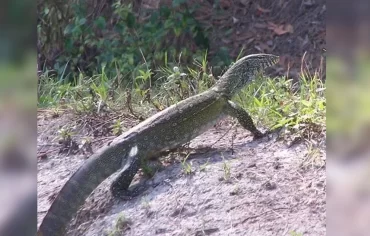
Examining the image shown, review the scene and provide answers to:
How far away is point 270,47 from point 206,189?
109 cm

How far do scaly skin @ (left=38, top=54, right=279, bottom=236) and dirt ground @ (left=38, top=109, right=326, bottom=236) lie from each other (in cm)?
5

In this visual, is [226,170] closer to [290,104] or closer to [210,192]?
[210,192]

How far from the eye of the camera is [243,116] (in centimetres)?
317

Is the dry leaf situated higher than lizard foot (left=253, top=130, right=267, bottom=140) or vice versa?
the dry leaf

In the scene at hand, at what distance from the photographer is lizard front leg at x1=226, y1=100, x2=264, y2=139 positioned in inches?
121

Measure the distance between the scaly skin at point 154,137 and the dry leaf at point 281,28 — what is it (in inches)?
7.6

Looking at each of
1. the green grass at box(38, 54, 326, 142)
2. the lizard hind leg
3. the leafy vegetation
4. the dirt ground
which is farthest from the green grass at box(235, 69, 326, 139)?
the lizard hind leg

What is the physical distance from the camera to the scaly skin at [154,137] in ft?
8.87

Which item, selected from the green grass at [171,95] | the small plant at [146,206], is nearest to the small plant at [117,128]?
the green grass at [171,95]

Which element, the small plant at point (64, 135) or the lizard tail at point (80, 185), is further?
the small plant at point (64, 135)

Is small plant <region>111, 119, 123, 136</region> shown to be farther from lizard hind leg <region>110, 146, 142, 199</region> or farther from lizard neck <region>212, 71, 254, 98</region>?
lizard neck <region>212, 71, 254, 98</region>

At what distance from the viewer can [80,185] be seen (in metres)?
2.76

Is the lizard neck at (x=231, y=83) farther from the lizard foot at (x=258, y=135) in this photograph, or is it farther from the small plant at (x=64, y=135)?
the small plant at (x=64, y=135)
